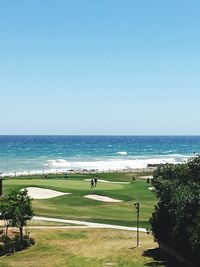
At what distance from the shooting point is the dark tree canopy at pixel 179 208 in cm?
3481

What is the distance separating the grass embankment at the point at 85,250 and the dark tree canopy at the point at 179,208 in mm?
1987

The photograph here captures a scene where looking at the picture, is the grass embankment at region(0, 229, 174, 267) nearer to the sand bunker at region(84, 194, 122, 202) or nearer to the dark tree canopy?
the dark tree canopy

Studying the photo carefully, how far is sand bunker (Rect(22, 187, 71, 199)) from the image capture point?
72.1 m

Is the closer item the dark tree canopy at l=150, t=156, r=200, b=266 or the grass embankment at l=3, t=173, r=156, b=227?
the dark tree canopy at l=150, t=156, r=200, b=266

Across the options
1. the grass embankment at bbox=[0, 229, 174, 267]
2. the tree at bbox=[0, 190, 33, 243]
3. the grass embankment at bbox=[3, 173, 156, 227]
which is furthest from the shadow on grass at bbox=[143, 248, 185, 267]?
the grass embankment at bbox=[3, 173, 156, 227]

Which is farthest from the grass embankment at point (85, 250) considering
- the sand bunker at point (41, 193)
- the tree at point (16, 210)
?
the sand bunker at point (41, 193)

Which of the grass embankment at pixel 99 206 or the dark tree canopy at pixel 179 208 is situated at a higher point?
the dark tree canopy at pixel 179 208

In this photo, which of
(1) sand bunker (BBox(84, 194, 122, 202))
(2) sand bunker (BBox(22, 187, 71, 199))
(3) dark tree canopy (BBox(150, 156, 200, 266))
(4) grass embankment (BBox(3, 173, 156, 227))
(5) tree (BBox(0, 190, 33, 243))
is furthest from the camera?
(2) sand bunker (BBox(22, 187, 71, 199))

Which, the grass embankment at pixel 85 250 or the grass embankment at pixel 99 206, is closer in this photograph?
the grass embankment at pixel 85 250

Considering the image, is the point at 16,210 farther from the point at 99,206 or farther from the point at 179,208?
the point at 99,206

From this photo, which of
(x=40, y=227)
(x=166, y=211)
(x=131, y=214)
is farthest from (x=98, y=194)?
(x=166, y=211)

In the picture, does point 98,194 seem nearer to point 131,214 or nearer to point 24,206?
point 131,214

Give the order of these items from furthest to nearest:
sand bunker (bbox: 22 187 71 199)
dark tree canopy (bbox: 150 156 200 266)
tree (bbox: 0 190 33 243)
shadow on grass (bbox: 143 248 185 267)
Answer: sand bunker (bbox: 22 187 71 199) → tree (bbox: 0 190 33 243) → shadow on grass (bbox: 143 248 185 267) → dark tree canopy (bbox: 150 156 200 266)

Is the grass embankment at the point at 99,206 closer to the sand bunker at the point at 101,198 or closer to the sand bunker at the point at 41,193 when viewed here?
the sand bunker at the point at 101,198
